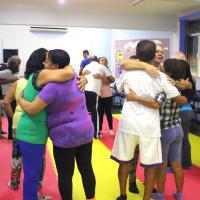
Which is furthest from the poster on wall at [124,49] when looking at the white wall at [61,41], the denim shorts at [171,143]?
the denim shorts at [171,143]

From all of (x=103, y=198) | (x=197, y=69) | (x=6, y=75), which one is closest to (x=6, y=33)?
(x=6, y=75)

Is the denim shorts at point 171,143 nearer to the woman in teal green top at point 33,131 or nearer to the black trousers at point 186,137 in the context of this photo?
the black trousers at point 186,137

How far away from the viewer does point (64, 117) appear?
A: 2225 mm

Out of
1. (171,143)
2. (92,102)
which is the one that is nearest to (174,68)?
(171,143)

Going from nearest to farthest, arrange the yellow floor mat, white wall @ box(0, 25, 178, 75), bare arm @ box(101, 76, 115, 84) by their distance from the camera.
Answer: the yellow floor mat, bare arm @ box(101, 76, 115, 84), white wall @ box(0, 25, 178, 75)

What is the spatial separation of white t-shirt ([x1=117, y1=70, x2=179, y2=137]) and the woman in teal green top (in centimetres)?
60

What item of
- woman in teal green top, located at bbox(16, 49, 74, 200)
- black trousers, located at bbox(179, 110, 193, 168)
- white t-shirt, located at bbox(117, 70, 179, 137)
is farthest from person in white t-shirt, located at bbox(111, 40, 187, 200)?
black trousers, located at bbox(179, 110, 193, 168)

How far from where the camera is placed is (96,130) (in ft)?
18.6

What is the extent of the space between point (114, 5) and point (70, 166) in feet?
17.7

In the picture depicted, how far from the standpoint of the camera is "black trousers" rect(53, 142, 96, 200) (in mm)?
2305

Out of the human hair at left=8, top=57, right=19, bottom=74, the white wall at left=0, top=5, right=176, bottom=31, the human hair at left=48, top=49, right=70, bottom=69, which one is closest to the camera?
the human hair at left=48, top=49, right=70, bottom=69

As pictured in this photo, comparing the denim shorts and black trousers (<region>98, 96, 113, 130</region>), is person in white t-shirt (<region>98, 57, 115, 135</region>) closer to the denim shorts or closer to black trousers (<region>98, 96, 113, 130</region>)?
black trousers (<region>98, 96, 113, 130</region>)

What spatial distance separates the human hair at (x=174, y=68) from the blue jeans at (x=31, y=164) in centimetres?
132

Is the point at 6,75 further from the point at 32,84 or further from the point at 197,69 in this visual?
the point at 197,69
